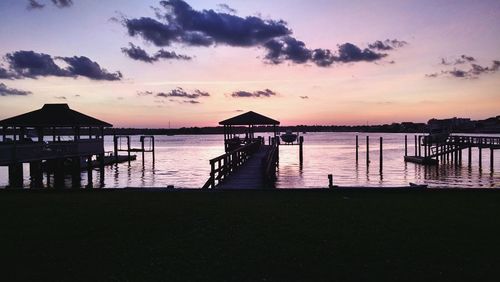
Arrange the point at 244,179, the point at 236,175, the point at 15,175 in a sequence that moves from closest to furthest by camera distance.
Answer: the point at 244,179 → the point at 236,175 → the point at 15,175

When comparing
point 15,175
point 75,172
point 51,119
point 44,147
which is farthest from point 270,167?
point 51,119

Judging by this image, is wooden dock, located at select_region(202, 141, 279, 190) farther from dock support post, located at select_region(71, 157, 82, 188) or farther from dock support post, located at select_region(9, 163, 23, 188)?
dock support post, located at select_region(71, 157, 82, 188)

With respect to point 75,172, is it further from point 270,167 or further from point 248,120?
point 270,167

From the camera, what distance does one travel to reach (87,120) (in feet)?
106

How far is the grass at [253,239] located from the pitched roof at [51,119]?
62.1 feet

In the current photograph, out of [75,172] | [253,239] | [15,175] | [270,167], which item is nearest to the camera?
[253,239]

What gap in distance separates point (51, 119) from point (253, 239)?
26.5 m

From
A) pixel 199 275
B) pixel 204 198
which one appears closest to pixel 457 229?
pixel 199 275

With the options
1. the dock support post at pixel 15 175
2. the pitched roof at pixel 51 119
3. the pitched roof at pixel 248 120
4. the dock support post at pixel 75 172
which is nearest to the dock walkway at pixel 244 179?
the dock support post at pixel 15 175

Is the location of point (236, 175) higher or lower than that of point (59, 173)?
higher

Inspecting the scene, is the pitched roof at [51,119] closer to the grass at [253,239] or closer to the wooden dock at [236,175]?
the wooden dock at [236,175]

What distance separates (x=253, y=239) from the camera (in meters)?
7.86

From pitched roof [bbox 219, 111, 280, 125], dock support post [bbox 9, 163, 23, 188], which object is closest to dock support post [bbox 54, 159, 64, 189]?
dock support post [bbox 9, 163, 23, 188]

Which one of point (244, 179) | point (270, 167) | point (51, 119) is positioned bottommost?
point (270, 167)
